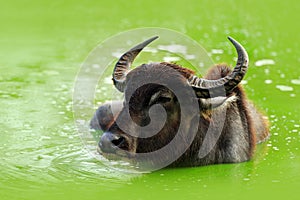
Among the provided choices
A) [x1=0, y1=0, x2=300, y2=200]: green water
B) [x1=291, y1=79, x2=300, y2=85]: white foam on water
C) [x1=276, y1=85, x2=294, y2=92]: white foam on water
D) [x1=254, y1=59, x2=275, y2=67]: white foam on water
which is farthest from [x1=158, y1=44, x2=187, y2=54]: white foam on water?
[x1=276, y1=85, x2=294, y2=92]: white foam on water

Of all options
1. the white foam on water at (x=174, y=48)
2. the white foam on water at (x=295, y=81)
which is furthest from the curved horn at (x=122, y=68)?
the white foam on water at (x=174, y=48)

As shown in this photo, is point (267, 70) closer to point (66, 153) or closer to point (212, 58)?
point (212, 58)

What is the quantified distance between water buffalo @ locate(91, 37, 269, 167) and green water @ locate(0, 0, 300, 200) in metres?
0.21

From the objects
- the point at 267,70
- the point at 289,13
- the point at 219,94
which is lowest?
the point at 219,94

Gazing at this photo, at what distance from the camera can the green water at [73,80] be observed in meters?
6.93

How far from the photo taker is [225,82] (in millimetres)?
7309

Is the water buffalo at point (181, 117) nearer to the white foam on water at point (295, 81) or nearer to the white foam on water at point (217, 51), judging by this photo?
the white foam on water at point (295, 81)

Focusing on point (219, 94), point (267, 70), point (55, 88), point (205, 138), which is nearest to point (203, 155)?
point (205, 138)

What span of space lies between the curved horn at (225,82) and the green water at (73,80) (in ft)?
2.95

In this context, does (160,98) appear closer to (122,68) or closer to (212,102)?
(212,102)

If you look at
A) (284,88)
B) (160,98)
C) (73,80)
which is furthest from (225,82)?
(73,80)

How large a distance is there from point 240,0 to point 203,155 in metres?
13.5

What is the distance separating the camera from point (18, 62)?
12641 mm

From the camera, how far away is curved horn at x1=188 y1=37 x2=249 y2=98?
7.26m
